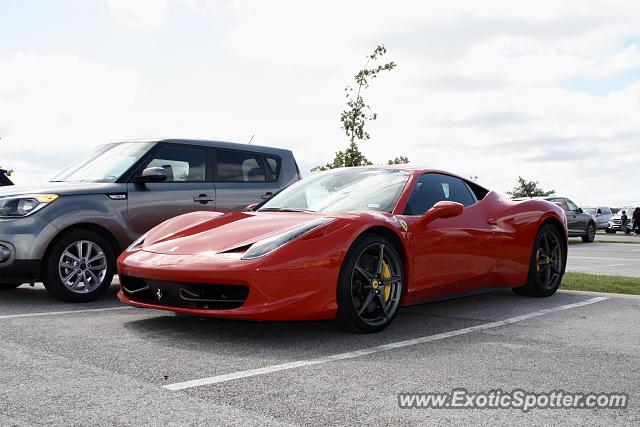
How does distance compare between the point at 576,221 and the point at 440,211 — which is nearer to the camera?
the point at 440,211

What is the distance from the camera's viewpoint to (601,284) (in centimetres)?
862

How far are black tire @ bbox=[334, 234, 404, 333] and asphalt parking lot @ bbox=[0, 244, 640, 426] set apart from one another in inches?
5.4

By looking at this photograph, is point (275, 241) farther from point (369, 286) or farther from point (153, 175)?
point (153, 175)

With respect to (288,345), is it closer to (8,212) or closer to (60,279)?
(60,279)

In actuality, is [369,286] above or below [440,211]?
below

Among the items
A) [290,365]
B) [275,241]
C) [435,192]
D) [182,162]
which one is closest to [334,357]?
[290,365]

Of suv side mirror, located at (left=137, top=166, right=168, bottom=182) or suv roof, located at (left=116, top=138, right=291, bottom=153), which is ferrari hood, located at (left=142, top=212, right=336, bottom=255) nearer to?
suv side mirror, located at (left=137, top=166, right=168, bottom=182)

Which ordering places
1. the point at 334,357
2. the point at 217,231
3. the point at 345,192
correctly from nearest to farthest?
the point at 334,357, the point at 217,231, the point at 345,192

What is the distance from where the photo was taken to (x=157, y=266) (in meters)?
5.01

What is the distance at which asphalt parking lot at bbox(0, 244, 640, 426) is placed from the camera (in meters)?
3.21

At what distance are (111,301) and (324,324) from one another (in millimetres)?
2467

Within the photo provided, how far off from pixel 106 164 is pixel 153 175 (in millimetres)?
800

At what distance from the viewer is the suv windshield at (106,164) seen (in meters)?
7.37

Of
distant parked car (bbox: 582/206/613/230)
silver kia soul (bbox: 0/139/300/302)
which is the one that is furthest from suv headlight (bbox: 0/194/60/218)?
distant parked car (bbox: 582/206/613/230)
